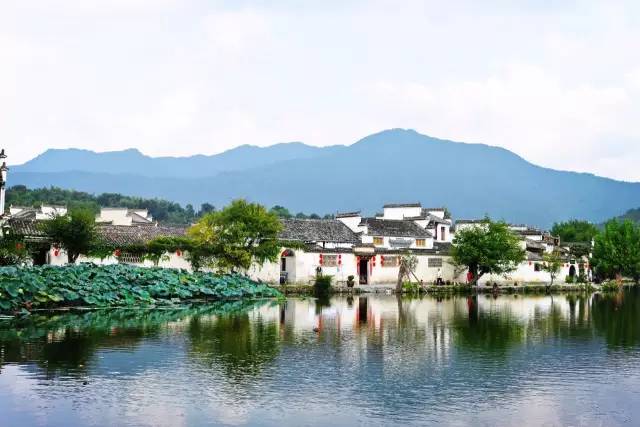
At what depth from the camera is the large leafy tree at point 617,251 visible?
66.9m

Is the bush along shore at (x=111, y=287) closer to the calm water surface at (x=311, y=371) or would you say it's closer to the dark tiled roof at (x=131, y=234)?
the calm water surface at (x=311, y=371)

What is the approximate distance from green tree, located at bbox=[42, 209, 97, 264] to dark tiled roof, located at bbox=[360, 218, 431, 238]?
20.7 meters

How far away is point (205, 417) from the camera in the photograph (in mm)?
13203

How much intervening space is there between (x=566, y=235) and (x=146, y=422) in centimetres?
8760

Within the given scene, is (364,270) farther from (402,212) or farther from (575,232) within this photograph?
(575,232)

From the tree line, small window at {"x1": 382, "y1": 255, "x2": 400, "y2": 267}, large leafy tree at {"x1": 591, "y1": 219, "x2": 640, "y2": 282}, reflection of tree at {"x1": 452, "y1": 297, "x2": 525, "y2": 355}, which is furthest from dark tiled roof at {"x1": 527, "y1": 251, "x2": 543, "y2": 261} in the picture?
the tree line

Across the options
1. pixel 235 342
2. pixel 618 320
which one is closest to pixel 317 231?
pixel 618 320

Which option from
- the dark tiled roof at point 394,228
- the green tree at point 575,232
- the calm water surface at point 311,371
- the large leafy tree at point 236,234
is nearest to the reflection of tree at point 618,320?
the calm water surface at point 311,371

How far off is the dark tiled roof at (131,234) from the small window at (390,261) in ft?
45.8

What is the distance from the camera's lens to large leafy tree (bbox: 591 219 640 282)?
6688cm

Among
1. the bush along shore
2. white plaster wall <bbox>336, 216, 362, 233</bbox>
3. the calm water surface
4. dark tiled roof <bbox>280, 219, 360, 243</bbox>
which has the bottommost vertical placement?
the calm water surface

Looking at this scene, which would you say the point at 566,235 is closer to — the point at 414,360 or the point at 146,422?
the point at 414,360

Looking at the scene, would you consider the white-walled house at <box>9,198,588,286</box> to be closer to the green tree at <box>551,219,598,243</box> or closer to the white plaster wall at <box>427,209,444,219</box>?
the white plaster wall at <box>427,209,444,219</box>

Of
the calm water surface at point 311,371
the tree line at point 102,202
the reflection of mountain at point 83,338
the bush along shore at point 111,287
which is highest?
the tree line at point 102,202
